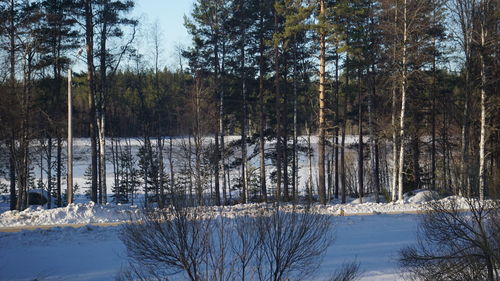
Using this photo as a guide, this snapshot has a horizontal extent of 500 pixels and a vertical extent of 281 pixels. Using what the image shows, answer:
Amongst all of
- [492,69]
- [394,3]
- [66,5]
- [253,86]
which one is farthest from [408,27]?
[66,5]

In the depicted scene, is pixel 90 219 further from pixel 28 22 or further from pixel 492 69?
pixel 492 69

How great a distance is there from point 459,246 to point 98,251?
9.95 m

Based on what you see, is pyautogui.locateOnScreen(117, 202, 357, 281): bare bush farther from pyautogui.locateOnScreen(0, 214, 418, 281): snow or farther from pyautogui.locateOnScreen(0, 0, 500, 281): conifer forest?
pyautogui.locateOnScreen(0, 214, 418, 281): snow

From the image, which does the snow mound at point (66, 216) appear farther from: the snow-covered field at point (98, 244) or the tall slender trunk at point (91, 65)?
the tall slender trunk at point (91, 65)

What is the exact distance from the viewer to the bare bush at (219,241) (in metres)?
6.85

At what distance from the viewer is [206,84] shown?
31.4m

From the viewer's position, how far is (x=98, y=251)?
1331 cm

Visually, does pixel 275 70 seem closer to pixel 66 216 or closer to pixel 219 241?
pixel 66 216

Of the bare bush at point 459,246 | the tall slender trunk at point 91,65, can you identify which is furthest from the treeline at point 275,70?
the bare bush at point 459,246

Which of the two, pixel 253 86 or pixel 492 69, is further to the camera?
pixel 253 86

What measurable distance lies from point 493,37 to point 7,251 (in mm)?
22254

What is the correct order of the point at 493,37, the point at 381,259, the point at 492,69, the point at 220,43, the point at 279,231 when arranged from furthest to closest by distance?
the point at 220,43, the point at 492,69, the point at 493,37, the point at 381,259, the point at 279,231

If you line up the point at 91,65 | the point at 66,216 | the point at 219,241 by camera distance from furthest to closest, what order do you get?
1. the point at 91,65
2. the point at 66,216
3. the point at 219,241

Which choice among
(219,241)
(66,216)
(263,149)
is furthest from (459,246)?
(263,149)
